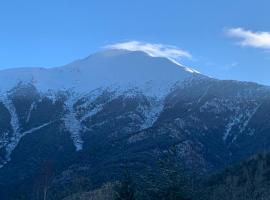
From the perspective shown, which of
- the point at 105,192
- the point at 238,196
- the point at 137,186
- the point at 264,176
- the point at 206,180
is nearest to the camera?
the point at 137,186

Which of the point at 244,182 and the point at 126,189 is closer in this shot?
the point at 126,189

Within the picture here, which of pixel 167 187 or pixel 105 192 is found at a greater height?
pixel 167 187

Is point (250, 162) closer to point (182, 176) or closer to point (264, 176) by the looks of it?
point (264, 176)

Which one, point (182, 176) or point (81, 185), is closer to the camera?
point (182, 176)

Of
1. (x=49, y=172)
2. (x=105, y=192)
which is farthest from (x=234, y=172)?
(x=49, y=172)

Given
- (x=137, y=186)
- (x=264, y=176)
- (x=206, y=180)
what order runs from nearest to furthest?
(x=137, y=186)
(x=264, y=176)
(x=206, y=180)

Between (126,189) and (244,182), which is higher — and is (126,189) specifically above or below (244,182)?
above

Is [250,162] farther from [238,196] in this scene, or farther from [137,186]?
[137,186]

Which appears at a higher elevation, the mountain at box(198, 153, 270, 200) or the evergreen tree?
the evergreen tree

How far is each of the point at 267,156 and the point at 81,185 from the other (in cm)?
4811

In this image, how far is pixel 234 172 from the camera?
16512cm

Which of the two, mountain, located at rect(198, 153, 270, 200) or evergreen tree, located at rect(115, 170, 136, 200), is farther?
mountain, located at rect(198, 153, 270, 200)

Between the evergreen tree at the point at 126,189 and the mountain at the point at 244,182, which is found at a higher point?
the evergreen tree at the point at 126,189

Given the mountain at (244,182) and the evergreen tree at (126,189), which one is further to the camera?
the mountain at (244,182)
